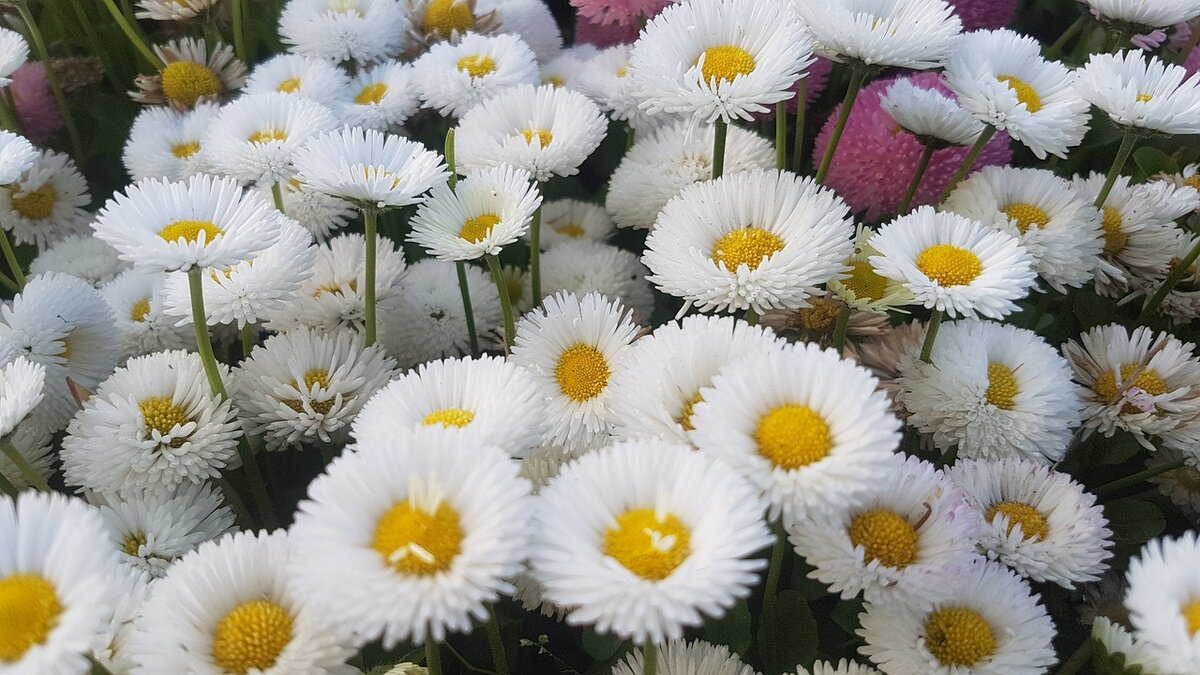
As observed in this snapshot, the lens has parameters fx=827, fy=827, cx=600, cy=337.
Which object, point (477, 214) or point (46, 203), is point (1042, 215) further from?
point (46, 203)

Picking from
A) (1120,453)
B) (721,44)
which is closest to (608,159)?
(721,44)

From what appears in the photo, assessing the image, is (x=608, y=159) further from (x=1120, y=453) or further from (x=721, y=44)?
(x=1120, y=453)

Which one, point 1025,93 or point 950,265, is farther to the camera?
point 1025,93

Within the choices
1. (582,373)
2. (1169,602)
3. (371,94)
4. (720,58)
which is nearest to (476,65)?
(371,94)

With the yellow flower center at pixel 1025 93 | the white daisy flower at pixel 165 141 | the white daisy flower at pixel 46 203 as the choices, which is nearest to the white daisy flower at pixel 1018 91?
the yellow flower center at pixel 1025 93

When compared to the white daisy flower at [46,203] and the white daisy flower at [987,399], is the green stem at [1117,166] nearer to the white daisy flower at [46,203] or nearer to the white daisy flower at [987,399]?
the white daisy flower at [987,399]

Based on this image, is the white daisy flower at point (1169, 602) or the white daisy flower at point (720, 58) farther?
the white daisy flower at point (720, 58)

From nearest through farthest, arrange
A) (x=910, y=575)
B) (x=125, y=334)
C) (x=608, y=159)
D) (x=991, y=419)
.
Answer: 1. (x=910, y=575)
2. (x=991, y=419)
3. (x=125, y=334)
4. (x=608, y=159)
